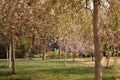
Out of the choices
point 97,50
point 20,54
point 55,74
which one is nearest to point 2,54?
point 20,54

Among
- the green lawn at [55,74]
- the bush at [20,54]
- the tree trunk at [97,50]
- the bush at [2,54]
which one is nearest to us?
the tree trunk at [97,50]

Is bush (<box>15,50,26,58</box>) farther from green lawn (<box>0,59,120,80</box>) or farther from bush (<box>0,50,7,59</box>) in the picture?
green lawn (<box>0,59,120,80</box>)

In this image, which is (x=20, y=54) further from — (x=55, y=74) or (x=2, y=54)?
(x=55, y=74)

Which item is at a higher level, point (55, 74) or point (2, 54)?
point (2, 54)

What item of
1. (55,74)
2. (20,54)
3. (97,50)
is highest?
(97,50)

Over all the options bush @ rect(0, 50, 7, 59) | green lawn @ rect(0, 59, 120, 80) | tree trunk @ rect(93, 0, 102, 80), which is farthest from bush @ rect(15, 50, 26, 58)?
tree trunk @ rect(93, 0, 102, 80)

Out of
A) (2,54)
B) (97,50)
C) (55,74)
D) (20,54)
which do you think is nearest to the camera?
(97,50)

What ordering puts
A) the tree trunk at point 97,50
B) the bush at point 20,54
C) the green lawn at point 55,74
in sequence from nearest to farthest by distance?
the tree trunk at point 97,50 → the green lawn at point 55,74 → the bush at point 20,54

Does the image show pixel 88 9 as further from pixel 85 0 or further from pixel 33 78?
pixel 33 78

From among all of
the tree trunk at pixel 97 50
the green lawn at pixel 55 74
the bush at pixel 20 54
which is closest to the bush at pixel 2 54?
the bush at pixel 20 54

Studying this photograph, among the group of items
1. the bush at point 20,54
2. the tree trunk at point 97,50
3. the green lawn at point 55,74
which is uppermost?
the tree trunk at point 97,50

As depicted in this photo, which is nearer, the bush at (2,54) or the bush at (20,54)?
the bush at (2,54)

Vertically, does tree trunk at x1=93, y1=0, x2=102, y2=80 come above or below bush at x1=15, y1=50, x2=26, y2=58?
above

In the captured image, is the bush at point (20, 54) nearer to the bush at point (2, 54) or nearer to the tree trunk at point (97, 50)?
the bush at point (2, 54)
